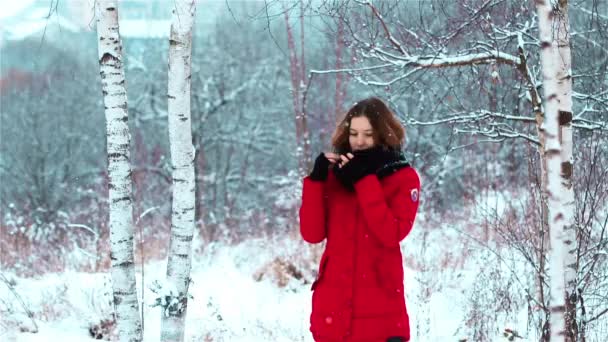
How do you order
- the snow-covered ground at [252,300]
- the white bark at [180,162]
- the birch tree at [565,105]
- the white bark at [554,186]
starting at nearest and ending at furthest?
the white bark at [554,186], the birch tree at [565,105], the white bark at [180,162], the snow-covered ground at [252,300]

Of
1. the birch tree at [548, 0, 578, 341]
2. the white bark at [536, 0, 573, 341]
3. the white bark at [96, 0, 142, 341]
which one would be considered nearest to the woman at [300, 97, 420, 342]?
the white bark at [536, 0, 573, 341]

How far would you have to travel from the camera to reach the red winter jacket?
2988 millimetres

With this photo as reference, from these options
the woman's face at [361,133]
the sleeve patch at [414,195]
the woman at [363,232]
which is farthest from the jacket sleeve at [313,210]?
the sleeve patch at [414,195]

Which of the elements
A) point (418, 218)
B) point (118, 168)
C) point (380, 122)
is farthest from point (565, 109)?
point (418, 218)

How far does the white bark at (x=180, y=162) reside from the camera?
397 centimetres

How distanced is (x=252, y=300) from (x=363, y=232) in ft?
15.1

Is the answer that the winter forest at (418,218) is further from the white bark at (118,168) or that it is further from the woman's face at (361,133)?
the woman's face at (361,133)

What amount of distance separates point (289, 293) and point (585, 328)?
12.5 feet

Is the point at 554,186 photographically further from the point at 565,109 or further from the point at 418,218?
the point at 418,218

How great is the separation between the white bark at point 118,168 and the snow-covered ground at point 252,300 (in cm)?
84

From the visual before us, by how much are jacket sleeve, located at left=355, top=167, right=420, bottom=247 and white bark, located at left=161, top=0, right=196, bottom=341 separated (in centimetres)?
142

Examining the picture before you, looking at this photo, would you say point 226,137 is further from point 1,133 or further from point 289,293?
point 289,293

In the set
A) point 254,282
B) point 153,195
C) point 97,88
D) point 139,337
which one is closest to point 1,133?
point 97,88

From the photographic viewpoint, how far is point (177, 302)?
407 centimetres
